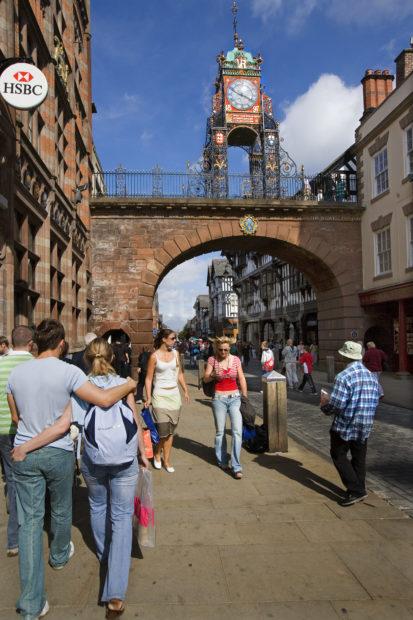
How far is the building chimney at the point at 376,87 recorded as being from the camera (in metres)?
21.3

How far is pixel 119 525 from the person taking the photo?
312 centimetres

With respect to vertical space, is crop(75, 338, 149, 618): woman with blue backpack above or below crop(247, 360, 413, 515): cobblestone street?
above

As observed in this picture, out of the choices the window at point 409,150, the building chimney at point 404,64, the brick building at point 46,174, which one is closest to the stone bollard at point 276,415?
the brick building at point 46,174

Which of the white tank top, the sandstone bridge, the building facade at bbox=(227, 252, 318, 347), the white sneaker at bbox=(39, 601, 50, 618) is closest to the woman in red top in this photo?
the white tank top

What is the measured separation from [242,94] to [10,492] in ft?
85.1

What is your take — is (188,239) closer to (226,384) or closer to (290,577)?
(226,384)

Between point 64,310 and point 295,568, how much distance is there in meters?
11.6

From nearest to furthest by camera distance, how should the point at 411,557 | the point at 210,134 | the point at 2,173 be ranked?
the point at 411,557
the point at 2,173
the point at 210,134

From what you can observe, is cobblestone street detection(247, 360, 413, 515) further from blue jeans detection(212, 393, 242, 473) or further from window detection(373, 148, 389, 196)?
window detection(373, 148, 389, 196)

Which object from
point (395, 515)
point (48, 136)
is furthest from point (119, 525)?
point (48, 136)

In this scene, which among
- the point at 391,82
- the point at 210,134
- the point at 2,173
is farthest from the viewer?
the point at 210,134

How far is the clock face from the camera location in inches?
1018

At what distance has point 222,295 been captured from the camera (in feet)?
216

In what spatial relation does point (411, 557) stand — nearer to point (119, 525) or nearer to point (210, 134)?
point (119, 525)
